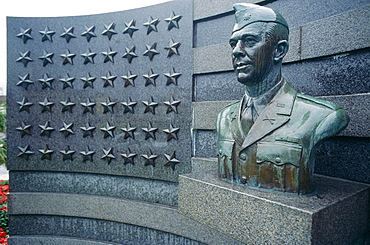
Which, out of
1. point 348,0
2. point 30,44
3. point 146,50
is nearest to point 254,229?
point 348,0

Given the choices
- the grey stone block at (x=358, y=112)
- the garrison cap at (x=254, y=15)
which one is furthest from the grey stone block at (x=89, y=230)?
the garrison cap at (x=254, y=15)

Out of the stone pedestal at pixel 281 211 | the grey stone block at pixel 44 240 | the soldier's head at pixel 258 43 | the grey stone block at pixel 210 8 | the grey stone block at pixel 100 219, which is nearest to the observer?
the stone pedestal at pixel 281 211

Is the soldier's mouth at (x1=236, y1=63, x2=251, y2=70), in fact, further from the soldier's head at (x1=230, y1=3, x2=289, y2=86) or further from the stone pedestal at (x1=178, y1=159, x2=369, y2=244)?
the stone pedestal at (x1=178, y1=159, x2=369, y2=244)

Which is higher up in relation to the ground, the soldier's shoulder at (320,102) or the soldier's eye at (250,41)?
the soldier's eye at (250,41)

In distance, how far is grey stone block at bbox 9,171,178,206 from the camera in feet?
18.3

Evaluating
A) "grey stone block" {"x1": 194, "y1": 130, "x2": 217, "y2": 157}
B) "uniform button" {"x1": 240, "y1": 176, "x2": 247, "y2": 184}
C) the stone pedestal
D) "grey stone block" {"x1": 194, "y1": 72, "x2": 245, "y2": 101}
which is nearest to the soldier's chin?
"uniform button" {"x1": 240, "y1": 176, "x2": 247, "y2": 184}

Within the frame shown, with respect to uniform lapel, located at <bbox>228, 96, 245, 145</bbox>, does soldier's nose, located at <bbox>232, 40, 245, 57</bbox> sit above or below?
above

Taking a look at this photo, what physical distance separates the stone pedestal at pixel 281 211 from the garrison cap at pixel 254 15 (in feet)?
6.13

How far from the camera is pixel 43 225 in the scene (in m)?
6.29

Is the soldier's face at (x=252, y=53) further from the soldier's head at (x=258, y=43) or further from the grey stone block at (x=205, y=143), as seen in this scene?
the grey stone block at (x=205, y=143)

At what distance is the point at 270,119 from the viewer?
9.65 ft

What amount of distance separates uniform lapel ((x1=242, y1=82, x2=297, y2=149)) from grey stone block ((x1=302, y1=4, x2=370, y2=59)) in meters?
1.13

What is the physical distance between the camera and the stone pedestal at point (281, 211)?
235cm

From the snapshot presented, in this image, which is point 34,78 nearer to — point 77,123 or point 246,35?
point 77,123
